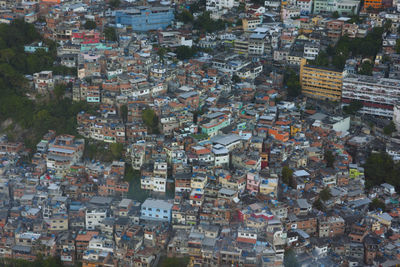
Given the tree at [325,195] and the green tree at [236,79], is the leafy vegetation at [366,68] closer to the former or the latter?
the green tree at [236,79]

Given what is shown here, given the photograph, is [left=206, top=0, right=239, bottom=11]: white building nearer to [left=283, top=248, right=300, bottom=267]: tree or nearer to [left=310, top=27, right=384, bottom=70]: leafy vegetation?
[left=310, top=27, right=384, bottom=70]: leafy vegetation

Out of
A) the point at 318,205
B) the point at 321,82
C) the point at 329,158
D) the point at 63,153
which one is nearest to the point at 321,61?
the point at 321,82

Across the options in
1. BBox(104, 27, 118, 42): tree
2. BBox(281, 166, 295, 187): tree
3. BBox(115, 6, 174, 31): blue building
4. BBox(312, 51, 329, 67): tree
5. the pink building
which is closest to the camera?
the pink building

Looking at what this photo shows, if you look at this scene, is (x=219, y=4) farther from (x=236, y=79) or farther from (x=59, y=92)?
(x=59, y=92)

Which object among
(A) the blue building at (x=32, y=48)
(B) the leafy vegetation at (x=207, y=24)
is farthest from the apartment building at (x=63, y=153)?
(B) the leafy vegetation at (x=207, y=24)

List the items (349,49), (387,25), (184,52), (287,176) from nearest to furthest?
(287,176) → (184,52) → (349,49) → (387,25)

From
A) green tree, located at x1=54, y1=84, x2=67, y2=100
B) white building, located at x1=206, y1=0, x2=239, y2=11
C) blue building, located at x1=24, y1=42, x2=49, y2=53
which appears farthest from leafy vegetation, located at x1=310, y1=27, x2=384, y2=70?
blue building, located at x1=24, y1=42, x2=49, y2=53

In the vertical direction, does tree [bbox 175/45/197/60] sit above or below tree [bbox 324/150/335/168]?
above
